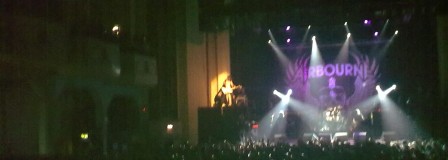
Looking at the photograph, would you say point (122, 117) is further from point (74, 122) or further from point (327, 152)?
point (327, 152)

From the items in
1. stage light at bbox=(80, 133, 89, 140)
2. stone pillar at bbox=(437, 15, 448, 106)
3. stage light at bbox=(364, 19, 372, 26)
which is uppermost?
stage light at bbox=(364, 19, 372, 26)

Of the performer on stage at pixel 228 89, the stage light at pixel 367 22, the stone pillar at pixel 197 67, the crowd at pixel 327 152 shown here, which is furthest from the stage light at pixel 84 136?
the stage light at pixel 367 22

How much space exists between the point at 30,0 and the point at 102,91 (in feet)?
9.44

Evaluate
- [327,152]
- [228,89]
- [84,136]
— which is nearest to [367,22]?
[228,89]

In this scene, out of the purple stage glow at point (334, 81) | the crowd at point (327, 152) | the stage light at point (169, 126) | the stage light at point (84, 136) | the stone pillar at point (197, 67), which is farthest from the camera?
the purple stage glow at point (334, 81)

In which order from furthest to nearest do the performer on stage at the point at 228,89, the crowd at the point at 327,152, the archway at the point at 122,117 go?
the performer on stage at the point at 228,89 → the archway at the point at 122,117 → the crowd at the point at 327,152

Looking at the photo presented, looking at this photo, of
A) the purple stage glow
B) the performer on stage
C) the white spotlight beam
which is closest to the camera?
the performer on stage

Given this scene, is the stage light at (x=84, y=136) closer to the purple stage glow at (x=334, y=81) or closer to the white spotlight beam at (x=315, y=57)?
the purple stage glow at (x=334, y=81)

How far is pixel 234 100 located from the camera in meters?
13.6

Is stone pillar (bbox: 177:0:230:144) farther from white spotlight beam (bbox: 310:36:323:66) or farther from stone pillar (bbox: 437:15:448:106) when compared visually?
stone pillar (bbox: 437:15:448:106)

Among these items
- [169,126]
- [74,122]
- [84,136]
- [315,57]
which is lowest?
[84,136]

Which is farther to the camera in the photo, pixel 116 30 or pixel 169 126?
pixel 116 30

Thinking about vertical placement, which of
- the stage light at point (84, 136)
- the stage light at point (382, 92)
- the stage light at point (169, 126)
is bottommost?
the stage light at point (84, 136)

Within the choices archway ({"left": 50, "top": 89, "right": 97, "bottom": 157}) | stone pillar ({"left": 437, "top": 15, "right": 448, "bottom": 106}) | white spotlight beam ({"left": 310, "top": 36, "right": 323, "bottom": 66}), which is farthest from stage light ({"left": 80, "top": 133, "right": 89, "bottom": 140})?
stone pillar ({"left": 437, "top": 15, "right": 448, "bottom": 106})
